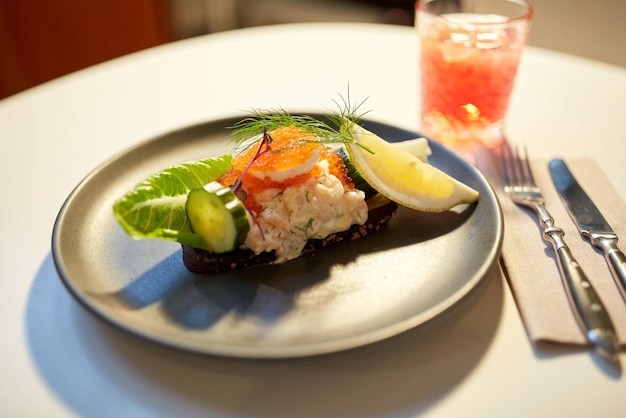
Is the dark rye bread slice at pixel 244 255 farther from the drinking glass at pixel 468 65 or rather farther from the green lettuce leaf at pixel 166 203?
the drinking glass at pixel 468 65

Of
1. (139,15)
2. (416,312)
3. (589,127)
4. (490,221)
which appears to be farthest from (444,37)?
(139,15)

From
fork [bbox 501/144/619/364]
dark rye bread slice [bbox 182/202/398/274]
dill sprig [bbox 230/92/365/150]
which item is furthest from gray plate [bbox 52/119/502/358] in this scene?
dill sprig [bbox 230/92/365/150]

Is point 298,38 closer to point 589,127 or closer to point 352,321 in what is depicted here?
point 589,127

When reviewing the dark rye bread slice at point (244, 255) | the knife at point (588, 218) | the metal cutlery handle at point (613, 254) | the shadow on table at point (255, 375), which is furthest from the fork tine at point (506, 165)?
the shadow on table at point (255, 375)

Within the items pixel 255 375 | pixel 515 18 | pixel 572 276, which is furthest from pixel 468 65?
pixel 255 375

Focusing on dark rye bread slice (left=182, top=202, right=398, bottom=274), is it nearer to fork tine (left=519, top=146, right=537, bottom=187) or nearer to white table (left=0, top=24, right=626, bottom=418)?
white table (left=0, top=24, right=626, bottom=418)

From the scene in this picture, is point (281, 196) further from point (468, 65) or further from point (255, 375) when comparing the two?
point (468, 65)
